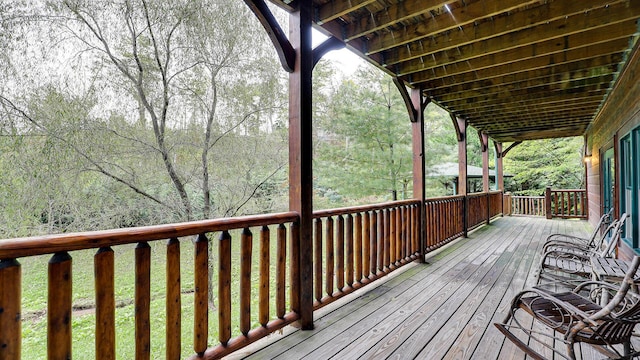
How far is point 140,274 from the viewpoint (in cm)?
156

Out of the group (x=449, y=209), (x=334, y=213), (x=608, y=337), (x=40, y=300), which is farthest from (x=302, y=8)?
(x=40, y=300)

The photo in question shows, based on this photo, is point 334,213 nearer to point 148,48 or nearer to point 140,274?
point 140,274

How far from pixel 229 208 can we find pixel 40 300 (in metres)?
2.96

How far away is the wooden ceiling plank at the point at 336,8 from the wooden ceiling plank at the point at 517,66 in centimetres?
195

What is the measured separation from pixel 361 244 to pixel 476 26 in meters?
2.68

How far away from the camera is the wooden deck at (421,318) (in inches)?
84.0

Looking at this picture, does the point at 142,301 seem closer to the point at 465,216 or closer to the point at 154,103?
the point at 154,103

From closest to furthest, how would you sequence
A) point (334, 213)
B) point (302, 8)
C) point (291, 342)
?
point (291, 342)
point (302, 8)
point (334, 213)

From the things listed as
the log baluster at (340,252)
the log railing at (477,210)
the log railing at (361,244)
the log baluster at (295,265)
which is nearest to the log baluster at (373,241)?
the log railing at (361,244)

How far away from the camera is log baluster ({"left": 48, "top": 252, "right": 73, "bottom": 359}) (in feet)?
4.18

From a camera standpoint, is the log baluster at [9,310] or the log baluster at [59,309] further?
the log baluster at [59,309]

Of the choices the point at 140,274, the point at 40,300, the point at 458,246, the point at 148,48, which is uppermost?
the point at 148,48

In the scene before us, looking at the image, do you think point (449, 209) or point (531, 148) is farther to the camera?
point (531, 148)

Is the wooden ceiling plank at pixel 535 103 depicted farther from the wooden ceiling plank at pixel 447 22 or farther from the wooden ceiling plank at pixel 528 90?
the wooden ceiling plank at pixel 447 22
